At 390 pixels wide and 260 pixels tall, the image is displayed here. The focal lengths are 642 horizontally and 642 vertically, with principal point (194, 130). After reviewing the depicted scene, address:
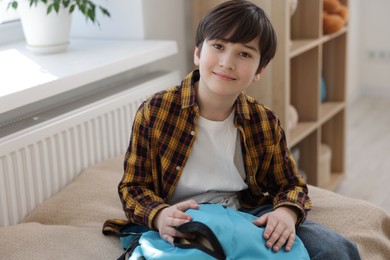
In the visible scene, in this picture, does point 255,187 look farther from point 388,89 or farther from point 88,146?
point 388,89

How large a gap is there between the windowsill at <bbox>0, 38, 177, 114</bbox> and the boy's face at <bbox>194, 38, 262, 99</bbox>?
20.3 inches

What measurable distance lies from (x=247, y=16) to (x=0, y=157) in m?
0.72

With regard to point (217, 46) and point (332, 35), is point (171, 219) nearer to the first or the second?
point (217, 46)

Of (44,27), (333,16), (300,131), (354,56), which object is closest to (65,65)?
(44,27)

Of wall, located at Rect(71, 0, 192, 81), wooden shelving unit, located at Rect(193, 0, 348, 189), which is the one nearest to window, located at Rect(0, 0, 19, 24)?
wall, located at Rect(71, 0, 192, 81)

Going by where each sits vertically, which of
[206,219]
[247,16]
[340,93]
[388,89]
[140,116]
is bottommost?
[388,89]

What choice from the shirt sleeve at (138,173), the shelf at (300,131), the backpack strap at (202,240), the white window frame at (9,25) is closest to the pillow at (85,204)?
the shirt sleeve at (138,173)

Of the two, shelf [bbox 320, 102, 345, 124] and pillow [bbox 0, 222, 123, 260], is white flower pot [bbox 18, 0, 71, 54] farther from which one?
shelf [bbox 320, 102, 345, 124]

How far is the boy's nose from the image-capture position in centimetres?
139

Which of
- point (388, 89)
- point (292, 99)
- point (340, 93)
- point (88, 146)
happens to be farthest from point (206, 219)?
point (388, 89)

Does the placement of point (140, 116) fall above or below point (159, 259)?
above

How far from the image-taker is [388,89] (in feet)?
14.8

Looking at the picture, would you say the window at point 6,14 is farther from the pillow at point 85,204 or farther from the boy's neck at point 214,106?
the boy's neck at point 214,106

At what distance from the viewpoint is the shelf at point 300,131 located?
2533 mm
